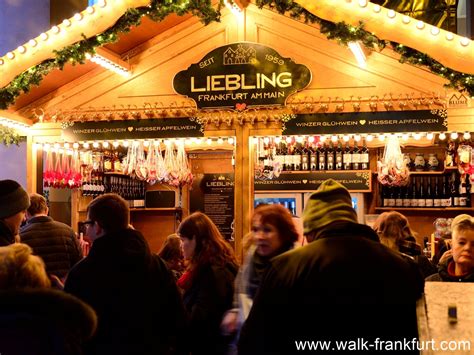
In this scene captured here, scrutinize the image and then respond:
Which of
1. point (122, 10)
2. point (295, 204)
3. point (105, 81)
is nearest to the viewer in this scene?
point (122, 10)

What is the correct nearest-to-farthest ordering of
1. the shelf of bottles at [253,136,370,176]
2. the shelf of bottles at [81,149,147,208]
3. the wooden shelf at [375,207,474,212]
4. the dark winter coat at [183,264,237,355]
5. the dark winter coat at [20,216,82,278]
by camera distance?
the dark winter coat at [183,264,237,355] < the dark winter coat at [20,216,82,278] < the shelf of bottles at [81,149,147,208] < the shelf of bottles at [253,136,370,176] < the wooden shelf at [375,207,474,212]

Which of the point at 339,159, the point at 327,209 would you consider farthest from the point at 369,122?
the point at 327,209

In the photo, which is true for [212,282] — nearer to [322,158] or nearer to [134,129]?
[134,129]

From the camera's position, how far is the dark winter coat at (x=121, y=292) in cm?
318

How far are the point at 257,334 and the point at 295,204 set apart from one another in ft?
21.5

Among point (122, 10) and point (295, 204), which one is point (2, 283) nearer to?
point (122, 10)

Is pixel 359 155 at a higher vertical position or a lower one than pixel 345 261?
higher

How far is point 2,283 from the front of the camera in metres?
2.33

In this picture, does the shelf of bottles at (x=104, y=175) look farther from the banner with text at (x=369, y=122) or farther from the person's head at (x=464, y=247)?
the person's head at (x=464, y=247)

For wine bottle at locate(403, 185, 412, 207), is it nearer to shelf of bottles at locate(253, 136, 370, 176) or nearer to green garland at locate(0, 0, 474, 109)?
shelf of bottles at locate(253, 136, 370, 176)

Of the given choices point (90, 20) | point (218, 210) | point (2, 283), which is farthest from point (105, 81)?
point (2, 283)

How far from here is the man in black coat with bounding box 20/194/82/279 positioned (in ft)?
16.2

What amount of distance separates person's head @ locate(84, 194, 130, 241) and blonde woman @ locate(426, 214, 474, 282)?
2.09m

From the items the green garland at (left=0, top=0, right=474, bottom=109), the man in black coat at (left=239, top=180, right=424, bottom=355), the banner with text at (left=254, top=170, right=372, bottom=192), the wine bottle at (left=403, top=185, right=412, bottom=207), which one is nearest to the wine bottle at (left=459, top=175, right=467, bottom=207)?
the wine bottle at (left=403, top=185, right=412, bottom=207)
